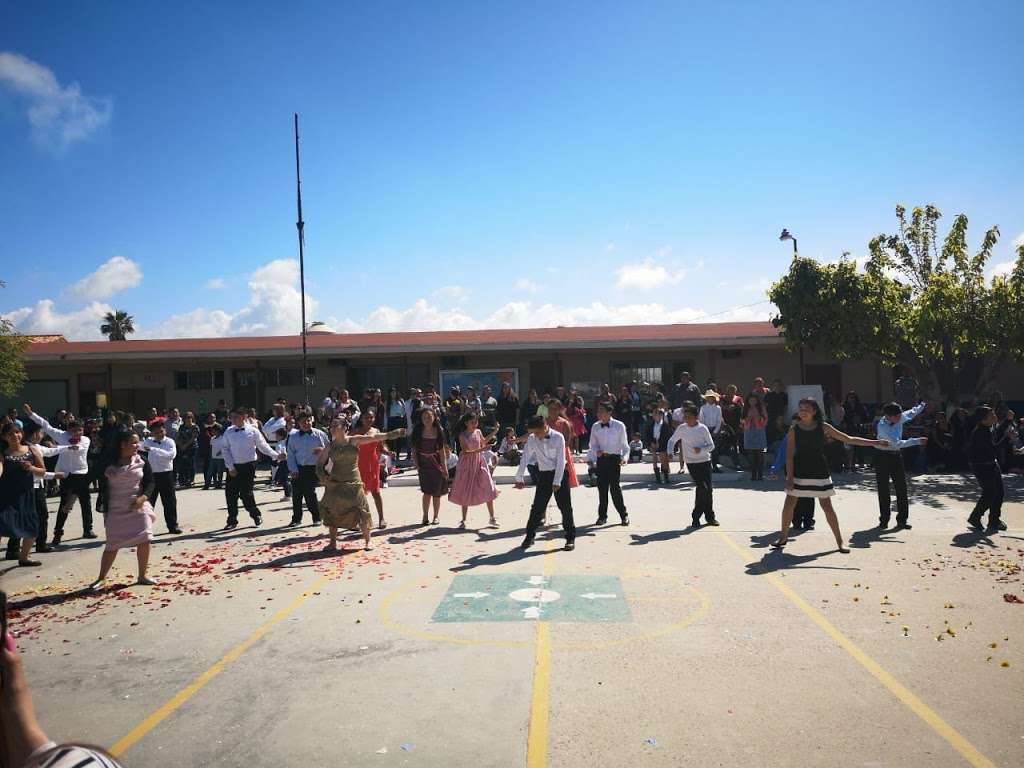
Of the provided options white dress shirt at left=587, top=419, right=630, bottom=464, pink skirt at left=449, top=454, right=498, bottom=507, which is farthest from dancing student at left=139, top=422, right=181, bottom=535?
white dress shirt at left=587, top=419, right=630, bottom=464

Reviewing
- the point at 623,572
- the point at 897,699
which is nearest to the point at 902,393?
the point at 623,572

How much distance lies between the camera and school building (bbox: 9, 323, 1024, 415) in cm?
2431

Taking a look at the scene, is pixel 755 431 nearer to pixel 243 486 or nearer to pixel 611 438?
pixel 611 438

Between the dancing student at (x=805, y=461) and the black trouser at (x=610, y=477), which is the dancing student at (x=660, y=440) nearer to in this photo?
the black trouser at (x=610, y=477)

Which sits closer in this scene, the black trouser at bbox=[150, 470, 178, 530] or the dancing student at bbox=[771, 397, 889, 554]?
the dancing student at bbox=[771, 397, 889, 554]

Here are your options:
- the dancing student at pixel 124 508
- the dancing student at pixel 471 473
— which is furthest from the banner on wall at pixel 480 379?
the dancing student at pixel 124 508

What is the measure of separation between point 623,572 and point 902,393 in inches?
697

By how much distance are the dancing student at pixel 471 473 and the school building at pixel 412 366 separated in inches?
510

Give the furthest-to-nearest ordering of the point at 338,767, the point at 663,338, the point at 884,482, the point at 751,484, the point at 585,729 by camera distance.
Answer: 1. the point at 663,338
2. the point at 751,484
3. the point at 884,482
4. the point at 585,729
5. the point at 338,767

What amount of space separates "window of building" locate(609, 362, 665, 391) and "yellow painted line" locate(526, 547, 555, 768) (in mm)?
19819

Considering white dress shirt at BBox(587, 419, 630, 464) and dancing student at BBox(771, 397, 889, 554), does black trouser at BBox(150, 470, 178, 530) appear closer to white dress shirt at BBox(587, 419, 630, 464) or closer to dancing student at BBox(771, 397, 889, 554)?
white dress shirt at BBox(587, 419, 630, 464)

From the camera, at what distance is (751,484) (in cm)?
1549

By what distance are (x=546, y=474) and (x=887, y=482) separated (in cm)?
526

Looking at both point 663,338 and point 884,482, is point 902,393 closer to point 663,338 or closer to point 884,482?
point 663,338
